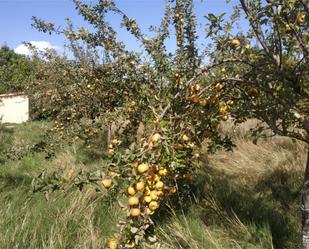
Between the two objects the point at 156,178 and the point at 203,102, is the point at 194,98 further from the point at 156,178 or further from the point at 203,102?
the point at 156,178

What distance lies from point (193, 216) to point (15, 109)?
14.6 metres

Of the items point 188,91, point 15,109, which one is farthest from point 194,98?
point 15,109

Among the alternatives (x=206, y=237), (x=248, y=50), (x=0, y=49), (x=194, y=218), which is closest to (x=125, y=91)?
(x=194, y=218)

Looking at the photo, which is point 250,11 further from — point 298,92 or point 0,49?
point 0,49

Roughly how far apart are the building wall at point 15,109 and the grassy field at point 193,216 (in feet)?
38.5

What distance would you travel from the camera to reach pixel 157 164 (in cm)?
169

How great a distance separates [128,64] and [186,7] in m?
0.74

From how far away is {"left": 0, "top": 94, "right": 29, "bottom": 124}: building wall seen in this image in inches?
645

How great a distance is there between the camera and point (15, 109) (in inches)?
655

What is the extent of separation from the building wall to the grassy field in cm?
1173

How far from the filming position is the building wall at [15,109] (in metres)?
16.4

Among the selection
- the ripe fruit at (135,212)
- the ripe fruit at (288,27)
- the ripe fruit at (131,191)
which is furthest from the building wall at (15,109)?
the ripe fruit at (131,191)

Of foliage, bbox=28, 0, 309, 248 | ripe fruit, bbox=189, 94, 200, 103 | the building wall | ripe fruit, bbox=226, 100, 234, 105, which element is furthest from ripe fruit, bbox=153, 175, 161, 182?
the building wall

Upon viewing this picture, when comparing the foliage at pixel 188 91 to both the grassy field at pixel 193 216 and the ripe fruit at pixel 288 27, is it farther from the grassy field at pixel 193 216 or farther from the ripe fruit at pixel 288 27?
the grassy field at pixel 193 216
